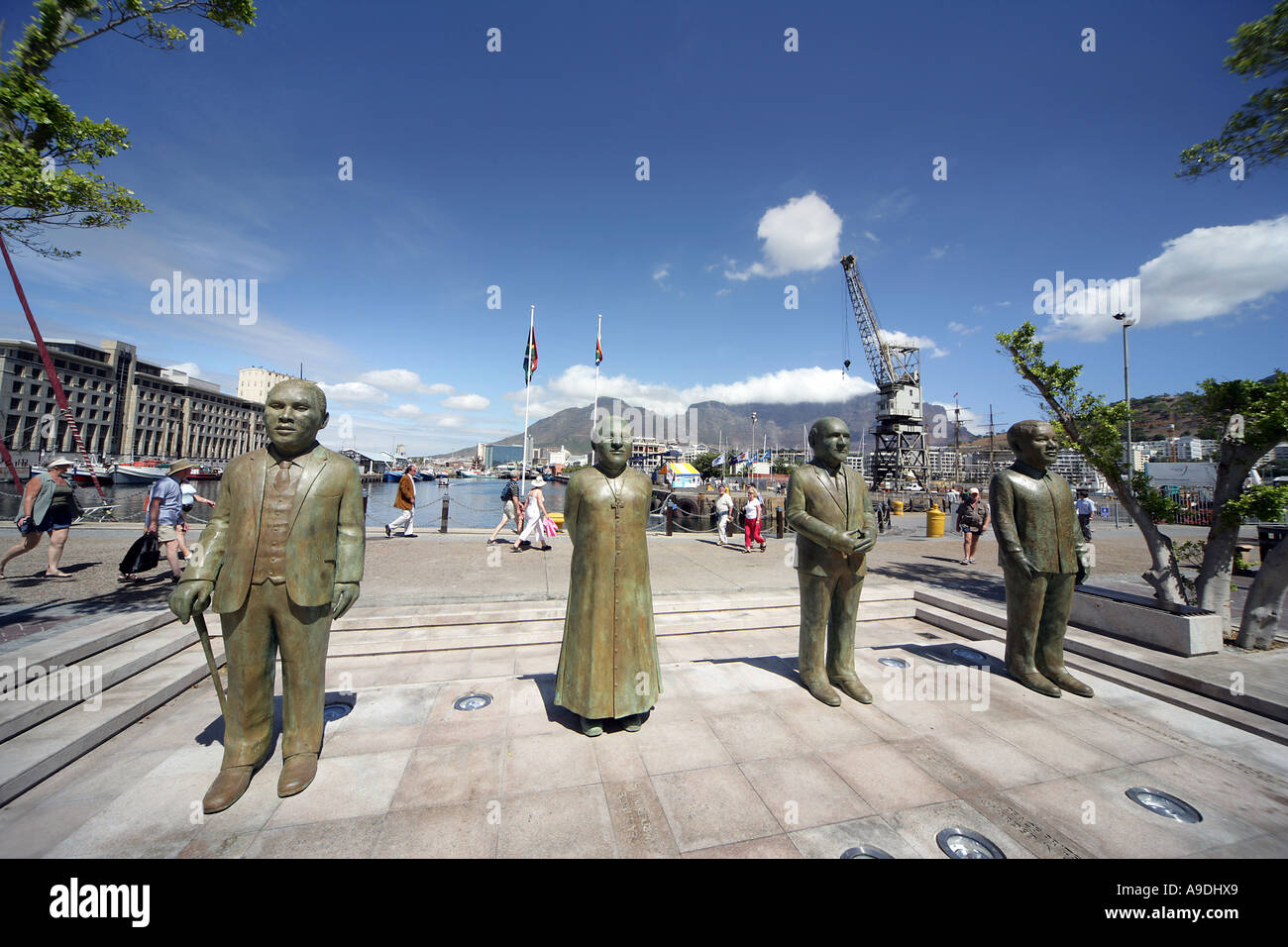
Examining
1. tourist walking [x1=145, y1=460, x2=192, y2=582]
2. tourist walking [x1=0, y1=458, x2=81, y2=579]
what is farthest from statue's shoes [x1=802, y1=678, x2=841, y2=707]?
tourist walking [x1=0, y1=458, x2=81, y2=579]

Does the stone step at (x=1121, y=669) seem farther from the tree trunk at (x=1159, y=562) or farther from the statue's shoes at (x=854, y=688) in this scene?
the statue's shoes at (x=854, y=688)

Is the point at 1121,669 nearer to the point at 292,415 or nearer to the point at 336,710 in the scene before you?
the point at 336,710

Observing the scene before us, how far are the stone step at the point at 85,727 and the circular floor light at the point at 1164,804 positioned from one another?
22.4ft

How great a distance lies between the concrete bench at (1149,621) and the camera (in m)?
5.05

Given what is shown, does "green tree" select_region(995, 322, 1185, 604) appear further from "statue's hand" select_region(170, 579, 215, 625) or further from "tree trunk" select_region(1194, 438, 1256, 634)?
"statue's hand" select_region(170, 579, 215, 625)

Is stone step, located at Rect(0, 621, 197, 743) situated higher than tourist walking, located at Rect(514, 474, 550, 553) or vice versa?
tourist walking, located at Rect(514, 474, 550, 553)

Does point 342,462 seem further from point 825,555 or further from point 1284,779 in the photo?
point 1284,779

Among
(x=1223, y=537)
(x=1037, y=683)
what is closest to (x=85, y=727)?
(x=1037, y=683)

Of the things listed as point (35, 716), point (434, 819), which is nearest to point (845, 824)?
point (434, 819)

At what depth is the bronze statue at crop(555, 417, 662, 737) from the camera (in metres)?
3.54

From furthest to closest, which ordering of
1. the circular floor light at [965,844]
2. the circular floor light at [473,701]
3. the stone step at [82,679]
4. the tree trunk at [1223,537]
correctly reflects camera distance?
the tree trunk at [1223,537] → the circular floor light at [473,701] → the stone step at [82,679] → the circular floor light at [965,844]

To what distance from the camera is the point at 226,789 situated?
2.81 metres

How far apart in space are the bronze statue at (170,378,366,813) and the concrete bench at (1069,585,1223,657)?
7622 mm

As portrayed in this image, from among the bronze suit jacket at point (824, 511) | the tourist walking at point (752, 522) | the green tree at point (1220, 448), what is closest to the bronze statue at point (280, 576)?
the bronze suit jacket at point (824, 511)
